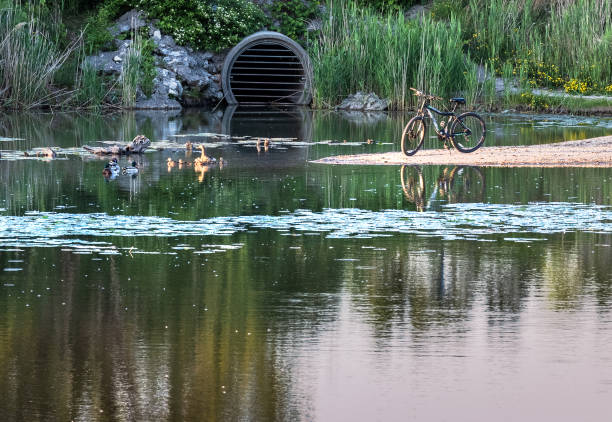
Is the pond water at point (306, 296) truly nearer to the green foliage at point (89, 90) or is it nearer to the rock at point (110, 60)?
the green foliage at point (89, 90)

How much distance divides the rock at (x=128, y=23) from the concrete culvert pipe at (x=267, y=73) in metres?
3.16

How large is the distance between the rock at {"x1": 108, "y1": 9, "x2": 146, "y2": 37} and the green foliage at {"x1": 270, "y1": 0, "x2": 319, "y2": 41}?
428 centimetres

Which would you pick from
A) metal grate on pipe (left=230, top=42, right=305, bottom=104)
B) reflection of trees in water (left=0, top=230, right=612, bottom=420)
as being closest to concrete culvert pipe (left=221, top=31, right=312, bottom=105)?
metal grate on pipe (left=230, top=42, right=305, bottom=104)

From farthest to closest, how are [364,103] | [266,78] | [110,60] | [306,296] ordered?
[266,78] < [110,60] < [364,103] < [306,296]

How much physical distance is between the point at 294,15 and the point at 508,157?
67.5 ft

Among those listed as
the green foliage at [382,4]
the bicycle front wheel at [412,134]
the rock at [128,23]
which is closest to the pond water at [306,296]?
the bicycle front wheel at [412,134]

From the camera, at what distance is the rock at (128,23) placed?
35.5 meters

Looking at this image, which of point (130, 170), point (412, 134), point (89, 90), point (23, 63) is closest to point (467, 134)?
point (412, 134)

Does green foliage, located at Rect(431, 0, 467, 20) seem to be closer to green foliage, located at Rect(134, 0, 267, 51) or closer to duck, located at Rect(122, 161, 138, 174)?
green foliage, located at Rect(134, 0, 267, 51)

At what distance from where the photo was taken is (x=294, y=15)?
124 ft

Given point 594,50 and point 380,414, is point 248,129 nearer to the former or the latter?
point 594,50

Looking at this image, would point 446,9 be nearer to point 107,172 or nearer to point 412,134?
point 412,134

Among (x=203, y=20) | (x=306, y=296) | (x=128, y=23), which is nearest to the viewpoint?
(x=306, y=296)

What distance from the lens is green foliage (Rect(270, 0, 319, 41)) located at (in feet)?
121
